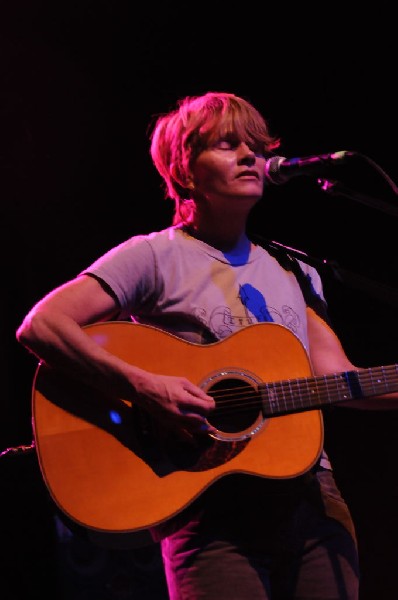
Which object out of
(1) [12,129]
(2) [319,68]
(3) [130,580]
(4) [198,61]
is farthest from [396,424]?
(1) [12,129]

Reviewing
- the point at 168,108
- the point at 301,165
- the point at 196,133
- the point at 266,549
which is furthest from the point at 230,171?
the point at 168,108

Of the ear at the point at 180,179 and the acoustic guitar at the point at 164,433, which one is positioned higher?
the ear at the point at 180,179

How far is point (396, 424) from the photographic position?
3.93 meters

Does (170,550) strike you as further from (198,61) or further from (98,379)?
(198,61)

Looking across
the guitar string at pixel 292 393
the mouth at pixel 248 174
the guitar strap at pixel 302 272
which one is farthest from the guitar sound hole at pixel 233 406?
the mouth at pixel 248 174

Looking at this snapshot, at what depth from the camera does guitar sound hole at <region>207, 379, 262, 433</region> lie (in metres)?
2.19

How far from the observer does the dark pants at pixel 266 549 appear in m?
1.98

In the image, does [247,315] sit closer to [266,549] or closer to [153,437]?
[153,437]

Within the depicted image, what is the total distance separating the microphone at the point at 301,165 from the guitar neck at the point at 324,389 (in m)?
0.72

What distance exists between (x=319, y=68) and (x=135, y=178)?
140 cm

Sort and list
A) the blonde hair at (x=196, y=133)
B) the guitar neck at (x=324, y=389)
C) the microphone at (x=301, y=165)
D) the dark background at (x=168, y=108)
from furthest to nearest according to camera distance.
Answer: the dark background at (x=168, y=108) → the blonde hair at (x=196, y=133) → the guitar neck at (x=324, y=389) → the microphone at (x=301, y=165)

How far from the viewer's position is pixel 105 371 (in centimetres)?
210

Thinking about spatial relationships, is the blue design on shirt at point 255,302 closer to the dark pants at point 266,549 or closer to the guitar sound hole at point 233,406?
the guitar sound hole at point 233,406

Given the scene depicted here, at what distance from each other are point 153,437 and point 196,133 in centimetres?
132
